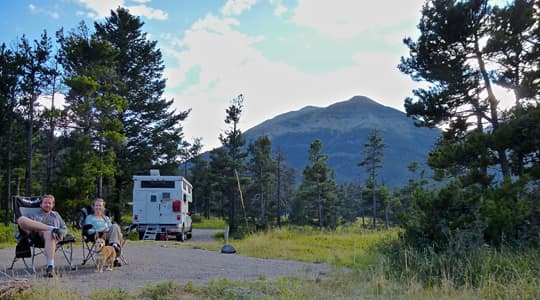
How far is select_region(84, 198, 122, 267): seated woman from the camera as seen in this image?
641 centimetres

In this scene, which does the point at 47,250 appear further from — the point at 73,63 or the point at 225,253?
the point at 73,63

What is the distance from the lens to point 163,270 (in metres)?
6.28

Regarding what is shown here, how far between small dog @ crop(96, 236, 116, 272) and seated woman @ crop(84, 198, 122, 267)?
16 centimetres

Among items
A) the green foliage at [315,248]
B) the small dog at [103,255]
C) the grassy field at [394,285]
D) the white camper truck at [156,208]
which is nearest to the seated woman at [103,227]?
the small dog at [103,255]

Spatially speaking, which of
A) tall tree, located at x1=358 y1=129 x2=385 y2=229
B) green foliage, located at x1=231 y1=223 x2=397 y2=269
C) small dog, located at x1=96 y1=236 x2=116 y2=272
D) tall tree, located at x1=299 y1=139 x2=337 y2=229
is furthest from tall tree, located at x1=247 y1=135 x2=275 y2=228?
small dog, located at x1=96 y1=236 x2=116 y2=272

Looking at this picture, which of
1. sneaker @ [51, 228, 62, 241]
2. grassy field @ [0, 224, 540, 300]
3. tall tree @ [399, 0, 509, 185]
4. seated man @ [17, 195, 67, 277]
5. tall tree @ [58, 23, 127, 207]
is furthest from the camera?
tall tree @ [58, 23, 127, 207]

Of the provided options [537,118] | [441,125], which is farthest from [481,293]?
[441,125]

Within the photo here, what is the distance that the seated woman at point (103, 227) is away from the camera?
6.41 meters

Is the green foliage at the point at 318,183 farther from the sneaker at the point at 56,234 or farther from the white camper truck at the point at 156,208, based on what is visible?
the sneaker at the point at 56,234

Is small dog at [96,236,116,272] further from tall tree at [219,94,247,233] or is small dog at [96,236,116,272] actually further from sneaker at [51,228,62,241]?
tall tree at [219,94,247,233]

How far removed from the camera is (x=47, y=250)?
5.62m

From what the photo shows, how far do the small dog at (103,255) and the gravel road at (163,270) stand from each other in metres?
0.12

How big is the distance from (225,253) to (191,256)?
977mm

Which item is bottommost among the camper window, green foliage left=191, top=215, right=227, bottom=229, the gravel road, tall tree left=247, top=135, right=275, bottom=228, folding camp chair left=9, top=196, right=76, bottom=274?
green foliage left=191, top=215, right=227, bottom=229
